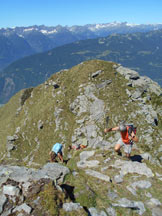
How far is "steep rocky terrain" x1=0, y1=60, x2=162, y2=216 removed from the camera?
9.81 metres

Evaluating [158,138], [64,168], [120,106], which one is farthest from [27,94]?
[64,168]

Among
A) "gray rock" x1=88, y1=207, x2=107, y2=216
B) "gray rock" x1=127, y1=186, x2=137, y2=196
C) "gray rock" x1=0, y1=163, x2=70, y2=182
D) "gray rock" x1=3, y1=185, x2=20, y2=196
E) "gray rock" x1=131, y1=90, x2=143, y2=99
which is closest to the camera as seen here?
"gray rock" x1=88, y1=207, x2=107, y2=216

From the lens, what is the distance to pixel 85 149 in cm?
2220

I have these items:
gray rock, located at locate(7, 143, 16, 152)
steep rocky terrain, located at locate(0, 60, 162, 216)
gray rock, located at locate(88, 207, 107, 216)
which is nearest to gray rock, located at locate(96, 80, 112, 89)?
steep rocky terrain, located at locate(0, 60, 162, 216)

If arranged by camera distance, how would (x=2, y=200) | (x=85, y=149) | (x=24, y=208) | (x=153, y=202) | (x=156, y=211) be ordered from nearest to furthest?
(x=24, y=208), (x=2, y=200), (x=156, y=211), (x=153, y=202), (x=85, y=149)

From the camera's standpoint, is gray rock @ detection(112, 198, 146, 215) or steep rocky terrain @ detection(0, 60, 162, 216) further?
gray rock @ detection(112, 198, 146, 215)

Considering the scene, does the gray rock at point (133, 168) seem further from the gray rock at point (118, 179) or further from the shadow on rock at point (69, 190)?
the shadow on rock at point (69, 190)

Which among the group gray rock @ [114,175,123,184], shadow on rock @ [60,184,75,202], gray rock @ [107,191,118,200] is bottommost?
gray rock @ [107,191,118,200]

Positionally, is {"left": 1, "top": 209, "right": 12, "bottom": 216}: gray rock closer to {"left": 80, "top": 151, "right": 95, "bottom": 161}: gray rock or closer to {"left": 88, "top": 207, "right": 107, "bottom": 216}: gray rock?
{"left": 88, "top": 207, "right": 107, "bottom": 216}: gray rock

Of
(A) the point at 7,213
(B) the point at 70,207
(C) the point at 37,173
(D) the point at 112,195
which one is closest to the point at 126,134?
(D) the point at 112,195

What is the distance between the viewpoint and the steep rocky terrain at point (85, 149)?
981 cm

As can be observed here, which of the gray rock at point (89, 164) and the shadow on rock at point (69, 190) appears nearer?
the shadow on rock at point (69, 190)

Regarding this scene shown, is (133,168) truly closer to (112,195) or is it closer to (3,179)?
(112,195)

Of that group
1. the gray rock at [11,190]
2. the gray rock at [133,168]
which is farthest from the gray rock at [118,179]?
the gray rock at [11,190]
